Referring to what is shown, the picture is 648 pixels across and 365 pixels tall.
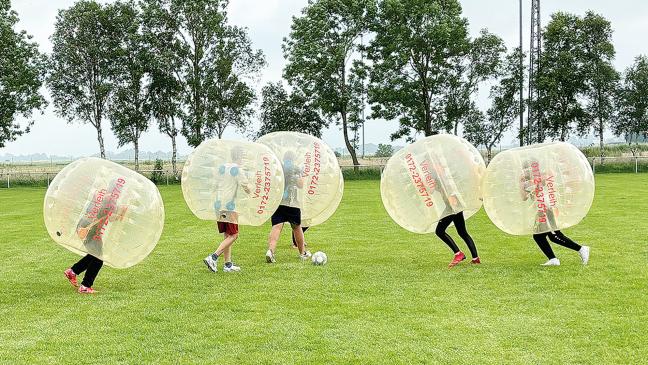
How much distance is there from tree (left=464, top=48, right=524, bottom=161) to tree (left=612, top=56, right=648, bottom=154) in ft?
22.8

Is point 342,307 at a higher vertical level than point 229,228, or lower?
lower

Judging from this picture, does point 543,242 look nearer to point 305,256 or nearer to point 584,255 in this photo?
point 584,255

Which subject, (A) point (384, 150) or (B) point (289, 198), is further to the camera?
(A) point (384, 150)

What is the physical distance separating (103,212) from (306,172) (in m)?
3.58

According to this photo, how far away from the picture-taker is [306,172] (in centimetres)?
1112

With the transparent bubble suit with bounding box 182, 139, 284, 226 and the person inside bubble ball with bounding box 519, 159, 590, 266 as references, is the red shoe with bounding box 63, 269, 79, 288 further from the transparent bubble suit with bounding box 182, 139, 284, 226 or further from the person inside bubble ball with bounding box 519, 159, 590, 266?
the person inside bubble ball with bounding box 519, 159, 590, 266

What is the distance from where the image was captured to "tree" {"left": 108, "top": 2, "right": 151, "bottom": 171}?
44094mm

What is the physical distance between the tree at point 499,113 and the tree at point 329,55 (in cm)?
970

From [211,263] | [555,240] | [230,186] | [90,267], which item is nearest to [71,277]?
[90,267]

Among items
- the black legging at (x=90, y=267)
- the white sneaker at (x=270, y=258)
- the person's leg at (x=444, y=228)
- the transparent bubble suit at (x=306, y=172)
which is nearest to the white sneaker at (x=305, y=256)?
the white sneaker at (x=270, y=258)

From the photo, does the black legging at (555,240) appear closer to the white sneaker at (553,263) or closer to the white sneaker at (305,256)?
A: the white sneaker at (553,263)

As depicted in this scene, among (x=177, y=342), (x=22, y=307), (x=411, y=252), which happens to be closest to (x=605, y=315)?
(x=177, y=342)

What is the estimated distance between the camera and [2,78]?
132 feet

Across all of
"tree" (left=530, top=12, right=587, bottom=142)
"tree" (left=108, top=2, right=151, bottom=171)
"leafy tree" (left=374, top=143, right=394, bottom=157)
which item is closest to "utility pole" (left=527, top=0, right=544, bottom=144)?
"tree" (left=530, top=12, right=587, bottom=142)
